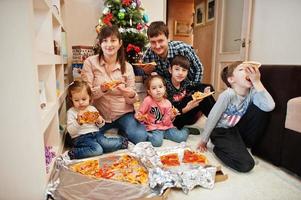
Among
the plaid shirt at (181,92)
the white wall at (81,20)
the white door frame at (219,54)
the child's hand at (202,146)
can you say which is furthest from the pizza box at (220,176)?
the white wall at (81,20)

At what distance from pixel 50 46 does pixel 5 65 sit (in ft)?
1.86

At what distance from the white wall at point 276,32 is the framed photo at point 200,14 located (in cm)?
143

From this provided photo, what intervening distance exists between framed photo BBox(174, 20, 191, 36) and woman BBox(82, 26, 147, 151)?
14.1 ft

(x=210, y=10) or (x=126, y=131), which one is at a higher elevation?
(x=210, y=10)

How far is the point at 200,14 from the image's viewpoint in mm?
4211

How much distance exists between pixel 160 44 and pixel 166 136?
0.79 meters

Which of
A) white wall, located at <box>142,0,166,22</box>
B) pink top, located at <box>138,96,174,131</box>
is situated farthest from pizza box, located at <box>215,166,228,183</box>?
white wall, located at <box>142,0,166,22</box>

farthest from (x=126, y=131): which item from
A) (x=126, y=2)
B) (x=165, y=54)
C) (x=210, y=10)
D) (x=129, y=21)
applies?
(x=210, y=10)

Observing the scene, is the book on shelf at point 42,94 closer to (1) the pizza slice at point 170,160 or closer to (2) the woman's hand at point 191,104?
(1) the pizza slice at point 170,160

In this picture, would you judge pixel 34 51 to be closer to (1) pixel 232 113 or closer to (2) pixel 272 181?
(1) pixel 232 113

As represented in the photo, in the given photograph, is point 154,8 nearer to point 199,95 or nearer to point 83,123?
point 199,95

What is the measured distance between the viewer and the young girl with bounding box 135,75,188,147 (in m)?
1.78

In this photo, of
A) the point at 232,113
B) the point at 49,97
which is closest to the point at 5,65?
the point at 49,97

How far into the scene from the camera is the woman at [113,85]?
5.53ft
